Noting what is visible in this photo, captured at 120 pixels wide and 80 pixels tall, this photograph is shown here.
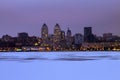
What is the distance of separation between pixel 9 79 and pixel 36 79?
1.19 metres

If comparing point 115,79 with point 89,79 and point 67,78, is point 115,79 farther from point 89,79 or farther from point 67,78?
point 67,78

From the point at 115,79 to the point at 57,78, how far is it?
2.61 m

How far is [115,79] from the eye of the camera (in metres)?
14.1

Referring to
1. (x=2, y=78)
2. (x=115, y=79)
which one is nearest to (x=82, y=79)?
(x=115, y=79)

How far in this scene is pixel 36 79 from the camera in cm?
1470

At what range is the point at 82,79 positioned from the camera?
14.6 metres

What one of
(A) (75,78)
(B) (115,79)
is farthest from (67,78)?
(B) (115,79)

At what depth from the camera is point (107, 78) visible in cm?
1464

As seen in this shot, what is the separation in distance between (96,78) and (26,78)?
3156 millimetres

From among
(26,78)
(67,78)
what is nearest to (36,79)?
(26,78)

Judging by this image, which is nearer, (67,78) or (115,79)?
(115,79)

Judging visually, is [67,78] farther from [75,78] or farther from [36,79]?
[36,79]

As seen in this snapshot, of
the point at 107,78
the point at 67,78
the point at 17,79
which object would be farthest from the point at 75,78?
the point at 17,79

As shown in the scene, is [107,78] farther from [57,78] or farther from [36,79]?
[36,79]
